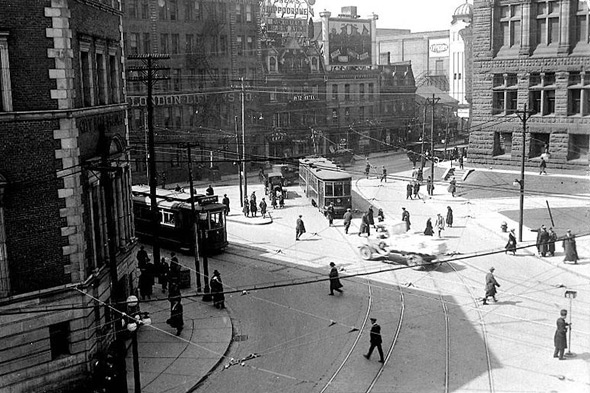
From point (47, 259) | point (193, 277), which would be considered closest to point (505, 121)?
point (193, 277)

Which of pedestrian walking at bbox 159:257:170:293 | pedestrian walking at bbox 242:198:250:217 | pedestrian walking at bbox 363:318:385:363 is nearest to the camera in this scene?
pedestrian walking at bbox 363:318:385:363

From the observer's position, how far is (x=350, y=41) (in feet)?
286

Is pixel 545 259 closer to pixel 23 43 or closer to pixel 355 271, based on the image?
pixel 355 271

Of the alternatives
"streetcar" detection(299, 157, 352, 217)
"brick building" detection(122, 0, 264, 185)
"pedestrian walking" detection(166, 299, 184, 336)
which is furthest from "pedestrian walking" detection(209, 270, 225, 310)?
"brick building" detection(122, 0, 264, 185)

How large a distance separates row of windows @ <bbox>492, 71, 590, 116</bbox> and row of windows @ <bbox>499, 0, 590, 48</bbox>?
224 centimetres

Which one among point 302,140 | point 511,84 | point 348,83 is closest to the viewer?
point 511,84

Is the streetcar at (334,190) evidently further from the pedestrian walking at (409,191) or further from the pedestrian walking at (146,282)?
the pedestrian walking at (146,282)

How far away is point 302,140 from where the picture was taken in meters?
78.4

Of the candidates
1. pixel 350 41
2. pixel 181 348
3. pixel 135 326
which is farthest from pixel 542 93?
pixel 350 41

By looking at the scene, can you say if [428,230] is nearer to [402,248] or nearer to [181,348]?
[402,248]

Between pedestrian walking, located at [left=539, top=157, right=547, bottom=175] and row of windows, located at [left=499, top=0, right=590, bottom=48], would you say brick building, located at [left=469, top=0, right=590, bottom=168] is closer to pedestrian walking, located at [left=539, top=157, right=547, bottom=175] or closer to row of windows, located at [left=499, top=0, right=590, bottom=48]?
row of windows, located at [left=499, top=0, right=590, bottom=48]

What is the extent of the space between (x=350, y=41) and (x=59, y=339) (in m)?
72.2

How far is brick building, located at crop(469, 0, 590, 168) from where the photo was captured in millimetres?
46188

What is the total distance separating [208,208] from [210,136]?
3365 cm
